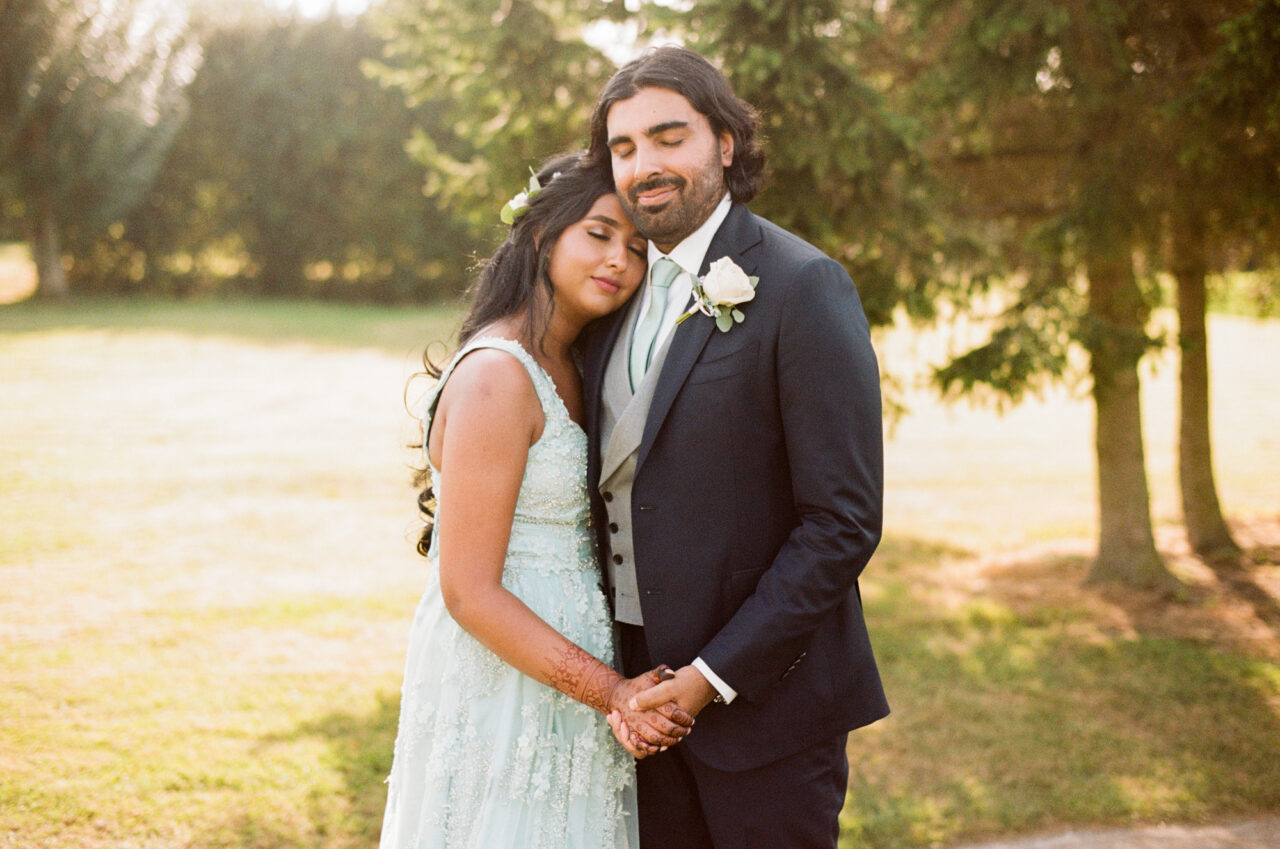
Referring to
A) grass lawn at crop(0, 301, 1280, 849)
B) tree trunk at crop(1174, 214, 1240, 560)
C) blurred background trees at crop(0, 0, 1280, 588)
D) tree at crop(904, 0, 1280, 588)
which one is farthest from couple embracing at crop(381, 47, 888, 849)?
tree trunk at crop(1174, 214, 1240, 560)

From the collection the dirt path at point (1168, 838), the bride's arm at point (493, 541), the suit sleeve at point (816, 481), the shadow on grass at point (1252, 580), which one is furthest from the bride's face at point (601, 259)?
the shadow on grass at point (1252, 580)

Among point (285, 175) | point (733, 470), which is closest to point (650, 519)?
point (733, 470)

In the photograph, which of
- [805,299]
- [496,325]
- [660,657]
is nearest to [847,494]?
[805,299]

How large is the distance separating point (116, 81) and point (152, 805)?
2304cm

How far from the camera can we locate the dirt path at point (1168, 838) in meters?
3.75

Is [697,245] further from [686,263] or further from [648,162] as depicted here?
[648,162]

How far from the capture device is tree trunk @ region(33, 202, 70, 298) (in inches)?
963

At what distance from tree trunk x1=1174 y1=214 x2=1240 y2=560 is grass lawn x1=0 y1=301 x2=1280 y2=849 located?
0.79 ft

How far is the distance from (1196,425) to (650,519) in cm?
628

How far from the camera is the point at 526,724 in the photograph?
2.49m

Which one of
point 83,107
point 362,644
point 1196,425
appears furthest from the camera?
point 83,107

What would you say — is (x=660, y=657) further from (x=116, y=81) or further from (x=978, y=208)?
(x=116, y=81)

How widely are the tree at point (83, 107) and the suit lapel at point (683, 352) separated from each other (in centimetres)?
2278

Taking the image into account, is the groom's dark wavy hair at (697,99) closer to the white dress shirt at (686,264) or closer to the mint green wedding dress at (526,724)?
the white dress shirt at (686,264)
